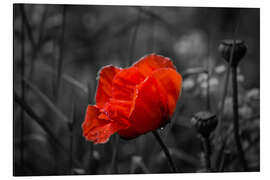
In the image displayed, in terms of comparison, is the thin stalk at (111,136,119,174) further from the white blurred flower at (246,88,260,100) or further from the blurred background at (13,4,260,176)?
the white blurred flower at (246,88,260,100)

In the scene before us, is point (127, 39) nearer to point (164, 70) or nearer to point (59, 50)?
point (59, 50)

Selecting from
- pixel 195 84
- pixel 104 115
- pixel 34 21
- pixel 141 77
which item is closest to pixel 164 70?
pixel 141 77

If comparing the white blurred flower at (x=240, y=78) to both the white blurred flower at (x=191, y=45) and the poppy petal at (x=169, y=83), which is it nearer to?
the white blurred flower at (x=191, y=45)

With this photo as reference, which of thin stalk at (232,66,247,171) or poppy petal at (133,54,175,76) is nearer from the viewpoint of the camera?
poppy petal at (133,54,175,76)

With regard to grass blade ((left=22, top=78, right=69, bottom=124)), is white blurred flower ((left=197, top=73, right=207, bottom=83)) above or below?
above

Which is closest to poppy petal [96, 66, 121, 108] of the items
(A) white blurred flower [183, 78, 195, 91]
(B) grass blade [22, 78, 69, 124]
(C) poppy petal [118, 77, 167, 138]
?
(C) poppy petal [118, 77, 167, 138]
